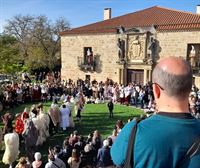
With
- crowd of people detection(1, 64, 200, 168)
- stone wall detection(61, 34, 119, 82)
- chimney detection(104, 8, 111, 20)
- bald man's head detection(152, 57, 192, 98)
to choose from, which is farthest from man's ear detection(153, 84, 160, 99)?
chimney detection(104, 8, 111, 20)

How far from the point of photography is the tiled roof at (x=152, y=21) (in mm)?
24288

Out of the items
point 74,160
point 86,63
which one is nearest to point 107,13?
point 86,63

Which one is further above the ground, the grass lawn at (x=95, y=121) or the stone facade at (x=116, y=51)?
the stone facade at (x=116, y=51)

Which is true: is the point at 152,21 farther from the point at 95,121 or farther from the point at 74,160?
the point at 74,160

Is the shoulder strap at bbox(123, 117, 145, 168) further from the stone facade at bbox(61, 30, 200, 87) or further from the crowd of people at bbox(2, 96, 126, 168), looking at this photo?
the stone facade at bbox(61, 30, 200, 87)

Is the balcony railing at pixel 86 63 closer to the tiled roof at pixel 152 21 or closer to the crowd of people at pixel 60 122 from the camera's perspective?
the crowd of people at pixel 60 122

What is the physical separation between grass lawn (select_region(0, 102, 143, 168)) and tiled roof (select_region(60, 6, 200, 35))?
8.05 m

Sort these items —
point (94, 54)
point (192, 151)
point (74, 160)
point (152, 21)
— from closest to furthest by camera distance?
1. point (192, 151)
2. point (74, 160)
3. point (152, 21)
4. point (94, 54)

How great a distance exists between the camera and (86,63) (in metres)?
29.9

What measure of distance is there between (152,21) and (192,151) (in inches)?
1009

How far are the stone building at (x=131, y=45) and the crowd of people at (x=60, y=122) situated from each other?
1.84 metres

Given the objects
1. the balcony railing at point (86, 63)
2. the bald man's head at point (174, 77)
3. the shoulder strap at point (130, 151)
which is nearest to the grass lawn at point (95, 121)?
the balcony railing at point (86, 63)

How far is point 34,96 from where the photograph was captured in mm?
22703

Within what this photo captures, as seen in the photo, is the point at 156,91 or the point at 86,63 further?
the point at 86,63
